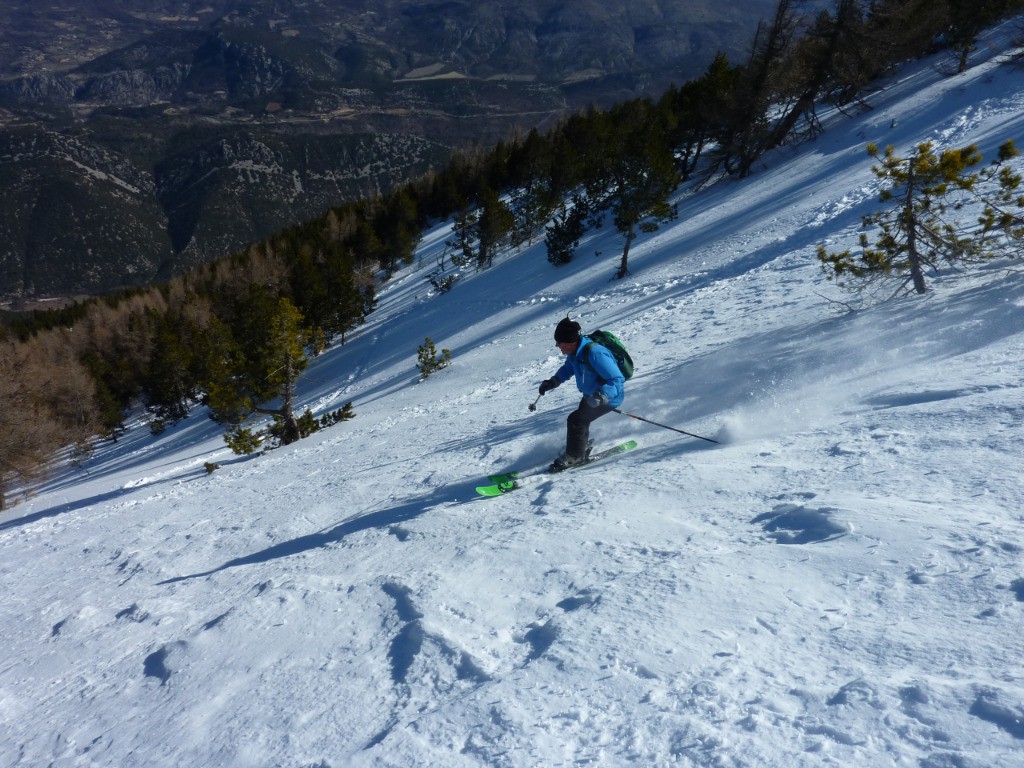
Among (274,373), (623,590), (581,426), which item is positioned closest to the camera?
(623,590)

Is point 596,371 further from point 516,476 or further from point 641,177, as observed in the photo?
point 641,177

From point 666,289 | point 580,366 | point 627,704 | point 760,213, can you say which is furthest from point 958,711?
point 760,213

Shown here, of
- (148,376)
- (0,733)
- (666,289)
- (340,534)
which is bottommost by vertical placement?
(666,289)

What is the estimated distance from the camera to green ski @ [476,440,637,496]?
655cm

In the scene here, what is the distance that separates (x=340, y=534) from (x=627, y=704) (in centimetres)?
447

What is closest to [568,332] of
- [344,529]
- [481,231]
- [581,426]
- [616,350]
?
[616,350]

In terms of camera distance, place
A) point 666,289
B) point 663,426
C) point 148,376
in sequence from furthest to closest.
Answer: point 148,376, point 666,289, point 663,426

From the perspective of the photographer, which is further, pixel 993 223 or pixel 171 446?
pixel 171 446

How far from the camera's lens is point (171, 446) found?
31.0 metres

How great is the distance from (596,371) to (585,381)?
21 cm

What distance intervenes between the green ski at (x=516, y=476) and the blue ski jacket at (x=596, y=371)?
0.63 m

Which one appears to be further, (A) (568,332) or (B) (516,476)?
(B) (516,476)

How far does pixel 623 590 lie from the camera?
145 inches

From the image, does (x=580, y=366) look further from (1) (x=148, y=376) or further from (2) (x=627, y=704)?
(1) (x=148, y=376)
